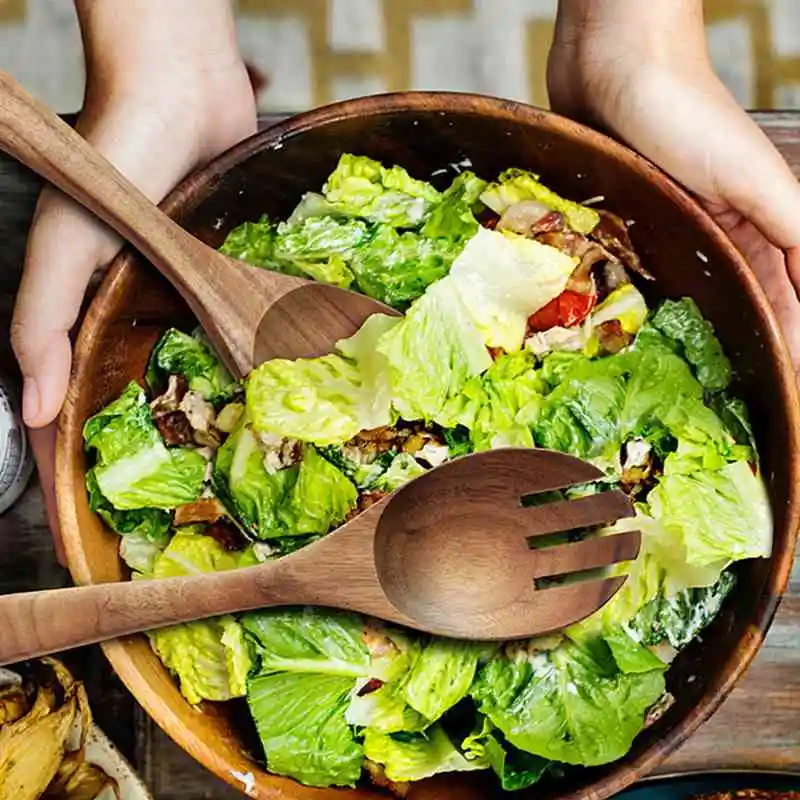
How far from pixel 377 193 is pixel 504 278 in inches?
6.8

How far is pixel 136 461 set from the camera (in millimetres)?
1267

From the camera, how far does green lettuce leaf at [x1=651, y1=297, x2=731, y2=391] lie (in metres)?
1.30

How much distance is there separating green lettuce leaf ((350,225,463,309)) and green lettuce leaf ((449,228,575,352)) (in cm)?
4

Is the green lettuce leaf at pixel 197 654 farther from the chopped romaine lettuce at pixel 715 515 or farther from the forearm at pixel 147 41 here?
the forearm at pixel 147 41

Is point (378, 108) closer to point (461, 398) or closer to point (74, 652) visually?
point (461, 398)

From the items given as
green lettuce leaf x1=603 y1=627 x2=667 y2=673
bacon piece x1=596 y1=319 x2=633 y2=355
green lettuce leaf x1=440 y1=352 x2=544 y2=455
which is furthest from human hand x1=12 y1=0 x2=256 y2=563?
green lettuce leaf x1=603 y1=627 x2=667 y2=673

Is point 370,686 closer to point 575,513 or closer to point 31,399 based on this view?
point 575,513

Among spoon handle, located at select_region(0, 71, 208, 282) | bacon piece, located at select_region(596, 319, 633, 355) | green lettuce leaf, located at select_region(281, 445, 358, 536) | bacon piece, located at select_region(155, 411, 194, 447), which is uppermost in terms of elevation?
spoon handle, located at select_region(0, 71, 208, 282)

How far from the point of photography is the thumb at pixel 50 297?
1.27 metres

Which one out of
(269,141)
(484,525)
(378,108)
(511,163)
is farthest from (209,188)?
(484,525)

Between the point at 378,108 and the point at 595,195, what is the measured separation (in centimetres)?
26

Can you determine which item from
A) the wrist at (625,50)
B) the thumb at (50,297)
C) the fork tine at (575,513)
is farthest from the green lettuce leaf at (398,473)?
the wrist at (625,50)

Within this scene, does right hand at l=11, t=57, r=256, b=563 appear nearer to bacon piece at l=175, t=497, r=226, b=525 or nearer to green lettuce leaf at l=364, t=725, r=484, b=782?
bacon piece at l=175, t=497, r=226, b=525

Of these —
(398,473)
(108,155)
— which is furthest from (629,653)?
(108,155)
